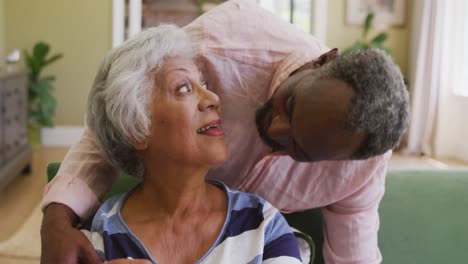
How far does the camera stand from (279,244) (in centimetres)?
123

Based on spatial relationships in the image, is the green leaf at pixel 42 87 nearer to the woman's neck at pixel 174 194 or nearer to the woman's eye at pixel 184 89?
the woman's neck at pixel 174 194

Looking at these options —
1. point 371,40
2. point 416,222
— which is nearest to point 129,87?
point 416,222

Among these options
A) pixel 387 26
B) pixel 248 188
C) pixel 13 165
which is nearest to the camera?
pixel 248 188

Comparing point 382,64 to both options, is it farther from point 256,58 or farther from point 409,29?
point 409,29

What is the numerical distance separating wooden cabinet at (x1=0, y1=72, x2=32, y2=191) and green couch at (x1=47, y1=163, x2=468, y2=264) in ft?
8.33

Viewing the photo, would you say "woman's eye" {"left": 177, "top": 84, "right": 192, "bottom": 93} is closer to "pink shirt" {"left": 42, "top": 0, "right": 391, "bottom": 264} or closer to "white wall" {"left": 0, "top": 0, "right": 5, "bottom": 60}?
"pink shirt" {"left": 42, "top": 0, "right": 391, "bottom": 264}

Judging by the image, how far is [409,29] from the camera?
6086mm

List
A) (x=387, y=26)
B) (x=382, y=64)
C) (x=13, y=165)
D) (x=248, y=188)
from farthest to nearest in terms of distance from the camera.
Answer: (x=387, y=26) → (x=13, y=165) → (x=248, y=188) → (x=382, y=64)

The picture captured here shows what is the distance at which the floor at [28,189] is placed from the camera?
10.6ft

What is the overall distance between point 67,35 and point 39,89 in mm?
728

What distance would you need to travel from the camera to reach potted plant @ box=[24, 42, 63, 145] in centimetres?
532

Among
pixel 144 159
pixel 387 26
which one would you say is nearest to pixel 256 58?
pixel 144 159

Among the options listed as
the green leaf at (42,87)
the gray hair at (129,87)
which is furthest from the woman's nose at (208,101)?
the green leaf at (42,87)

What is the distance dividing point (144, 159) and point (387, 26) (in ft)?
17.3
